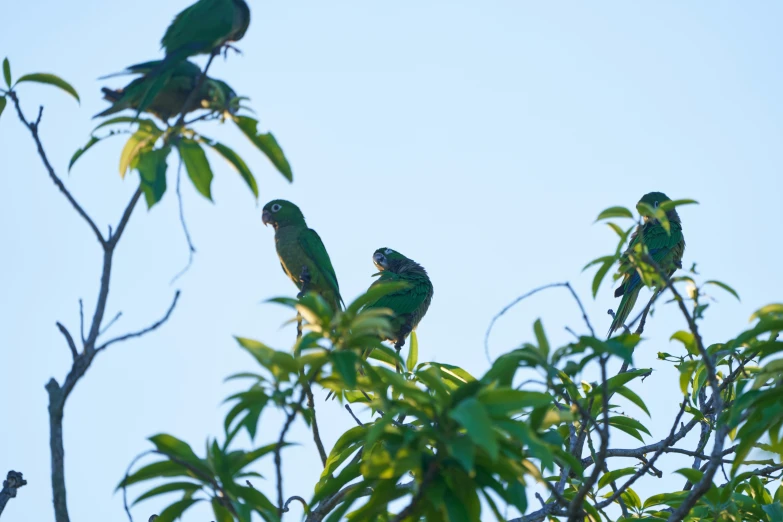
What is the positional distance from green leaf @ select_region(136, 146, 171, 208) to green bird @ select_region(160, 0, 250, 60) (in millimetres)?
1336

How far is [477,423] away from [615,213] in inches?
44.2

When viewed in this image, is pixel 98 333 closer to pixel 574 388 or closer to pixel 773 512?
pixel 574 388

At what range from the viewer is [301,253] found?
7371 millimetres

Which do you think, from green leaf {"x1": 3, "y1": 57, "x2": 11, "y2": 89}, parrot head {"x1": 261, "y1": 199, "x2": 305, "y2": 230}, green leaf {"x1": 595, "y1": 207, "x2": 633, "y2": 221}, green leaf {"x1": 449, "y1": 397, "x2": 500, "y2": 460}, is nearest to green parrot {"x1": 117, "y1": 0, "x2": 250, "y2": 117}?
green leaf {"x1": 3, "y1": 57, "x2": 11, "y2": 89}

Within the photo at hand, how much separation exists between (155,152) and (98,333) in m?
0.65

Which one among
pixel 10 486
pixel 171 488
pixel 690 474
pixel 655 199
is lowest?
pixel 690 474

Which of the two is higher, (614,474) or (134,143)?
(134,143)

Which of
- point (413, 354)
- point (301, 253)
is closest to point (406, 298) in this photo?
point (301, 253)

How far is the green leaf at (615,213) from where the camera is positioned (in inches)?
115

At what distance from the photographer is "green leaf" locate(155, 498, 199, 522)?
272 centimetres

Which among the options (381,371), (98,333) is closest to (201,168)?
(98,333)

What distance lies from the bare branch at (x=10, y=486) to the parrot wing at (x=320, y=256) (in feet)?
13.8

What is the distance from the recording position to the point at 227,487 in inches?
103

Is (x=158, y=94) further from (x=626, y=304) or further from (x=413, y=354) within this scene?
(x=626, y=304)
